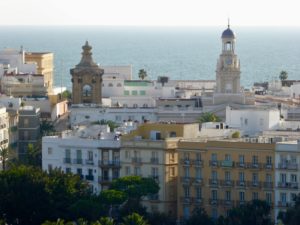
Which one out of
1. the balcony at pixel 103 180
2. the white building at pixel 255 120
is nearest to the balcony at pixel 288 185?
the balcony at pixel 103 180

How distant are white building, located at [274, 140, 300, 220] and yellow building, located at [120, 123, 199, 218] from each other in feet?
13.2

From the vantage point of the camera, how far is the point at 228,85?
97312 mm

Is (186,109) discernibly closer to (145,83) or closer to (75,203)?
(145,83)

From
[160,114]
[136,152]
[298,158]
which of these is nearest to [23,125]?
[160,114]

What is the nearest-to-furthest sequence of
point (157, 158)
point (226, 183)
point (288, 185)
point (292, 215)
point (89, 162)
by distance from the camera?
point (292, 215) → point (288, 185) → point (226, 183) → point (157, 158) → point (89, 162)

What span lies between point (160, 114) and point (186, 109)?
61.8 inches

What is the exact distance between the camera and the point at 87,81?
10088 centimetres

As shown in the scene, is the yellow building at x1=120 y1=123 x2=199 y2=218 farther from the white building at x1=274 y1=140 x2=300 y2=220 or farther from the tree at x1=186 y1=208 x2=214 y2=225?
the white building at x1=274 y1=140 x2=300 y2=220

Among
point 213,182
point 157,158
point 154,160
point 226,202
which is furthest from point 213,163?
point 154,160

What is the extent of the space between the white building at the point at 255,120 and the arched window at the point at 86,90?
60.3ft

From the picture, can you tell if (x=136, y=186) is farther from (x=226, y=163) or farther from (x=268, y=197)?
(x=268, y=197)

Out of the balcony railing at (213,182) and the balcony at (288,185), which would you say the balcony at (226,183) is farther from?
the balcony at (288,185)

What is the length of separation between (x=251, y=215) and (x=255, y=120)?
16111 millimetres

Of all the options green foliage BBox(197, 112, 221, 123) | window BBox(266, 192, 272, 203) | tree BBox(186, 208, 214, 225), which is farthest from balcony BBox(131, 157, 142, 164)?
green foliage BBox(197, 112, 221, 123)
